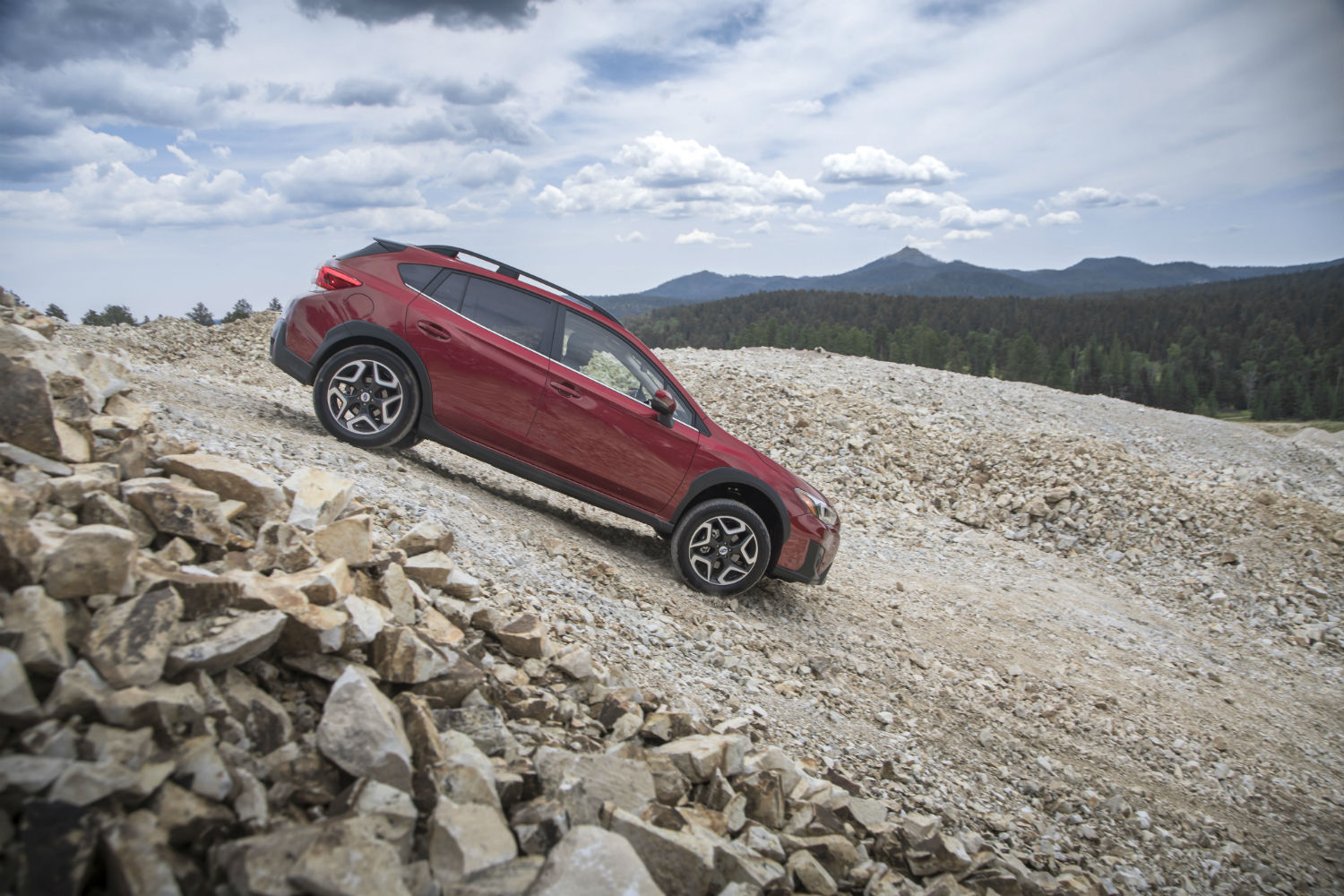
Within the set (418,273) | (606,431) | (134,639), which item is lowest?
(134,639)

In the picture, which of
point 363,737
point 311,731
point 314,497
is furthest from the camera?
point 314,497

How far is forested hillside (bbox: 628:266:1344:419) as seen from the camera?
294 ft

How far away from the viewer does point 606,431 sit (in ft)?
19.0

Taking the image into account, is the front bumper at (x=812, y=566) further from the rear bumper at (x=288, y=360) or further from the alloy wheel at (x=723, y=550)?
the rear bumper at (x=288, y=360)

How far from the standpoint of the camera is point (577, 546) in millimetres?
5902

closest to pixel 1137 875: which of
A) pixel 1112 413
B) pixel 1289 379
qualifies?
pixel 1112 413

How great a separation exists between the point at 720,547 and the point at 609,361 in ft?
5.64

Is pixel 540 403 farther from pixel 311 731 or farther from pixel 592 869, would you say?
pixel 592 869

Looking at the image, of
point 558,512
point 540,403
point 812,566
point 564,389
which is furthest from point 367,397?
point 812,566

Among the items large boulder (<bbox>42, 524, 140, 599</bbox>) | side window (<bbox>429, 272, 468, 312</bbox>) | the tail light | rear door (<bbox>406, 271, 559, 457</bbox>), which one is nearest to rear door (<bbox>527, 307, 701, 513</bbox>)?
rear door (<bbox>406, 271, 559, 457</bbox>)

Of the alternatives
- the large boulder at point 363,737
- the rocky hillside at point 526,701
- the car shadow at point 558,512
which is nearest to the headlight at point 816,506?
the rocky hillside at point 526,701

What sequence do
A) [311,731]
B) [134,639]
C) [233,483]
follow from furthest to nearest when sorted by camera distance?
[233,483]
[311,731]
[134,639]

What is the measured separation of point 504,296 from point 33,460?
11.3 ft

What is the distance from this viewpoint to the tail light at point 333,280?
5984 millimetres
